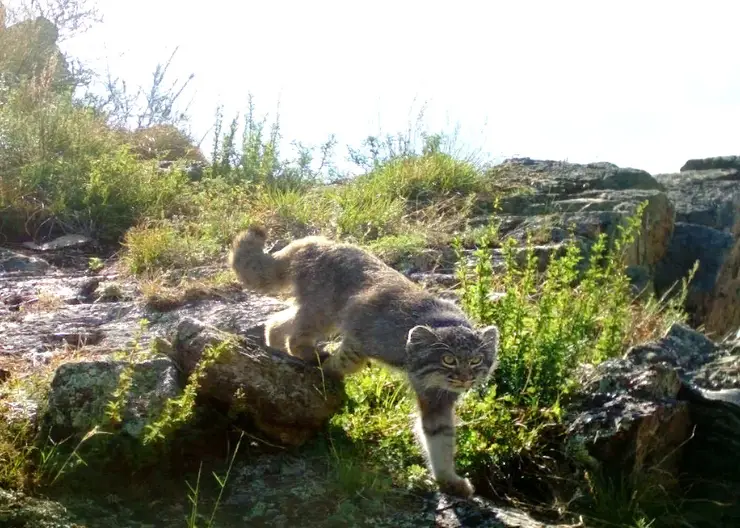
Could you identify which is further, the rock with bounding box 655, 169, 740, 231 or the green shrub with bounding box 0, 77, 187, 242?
the rock with bounding box 655, 169, 740, 231

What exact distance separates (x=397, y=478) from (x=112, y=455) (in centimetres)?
160

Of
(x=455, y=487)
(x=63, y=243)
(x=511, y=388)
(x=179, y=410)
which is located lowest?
(x=455, y=487)

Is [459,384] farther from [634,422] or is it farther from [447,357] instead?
[634,422]

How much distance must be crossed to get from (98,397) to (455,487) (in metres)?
2.02

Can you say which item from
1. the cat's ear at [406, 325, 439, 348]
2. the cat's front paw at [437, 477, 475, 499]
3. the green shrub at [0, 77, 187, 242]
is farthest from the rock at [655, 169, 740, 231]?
the cat's front paw at [437, 477, 475, 499]

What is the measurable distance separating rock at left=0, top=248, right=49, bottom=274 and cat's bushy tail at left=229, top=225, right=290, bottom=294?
278cm

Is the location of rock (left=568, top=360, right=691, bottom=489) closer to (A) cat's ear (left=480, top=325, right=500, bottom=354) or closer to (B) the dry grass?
→ (A) cat's ear (left=480, top=325, right=500, bottom=354)

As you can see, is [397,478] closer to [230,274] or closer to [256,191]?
[230,274]

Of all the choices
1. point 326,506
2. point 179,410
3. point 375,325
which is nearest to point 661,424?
point 375,325

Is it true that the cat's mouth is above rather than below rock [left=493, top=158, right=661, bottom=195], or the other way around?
below

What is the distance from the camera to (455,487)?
17.0 feet

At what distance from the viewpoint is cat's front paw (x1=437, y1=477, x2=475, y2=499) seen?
5.18 metres

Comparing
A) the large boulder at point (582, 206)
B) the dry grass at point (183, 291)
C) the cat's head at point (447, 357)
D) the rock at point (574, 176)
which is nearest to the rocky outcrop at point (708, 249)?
the large boulder at point (582, 206)

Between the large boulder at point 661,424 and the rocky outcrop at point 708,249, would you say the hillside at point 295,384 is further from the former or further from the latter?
the rocky outcrop at point 708,249
